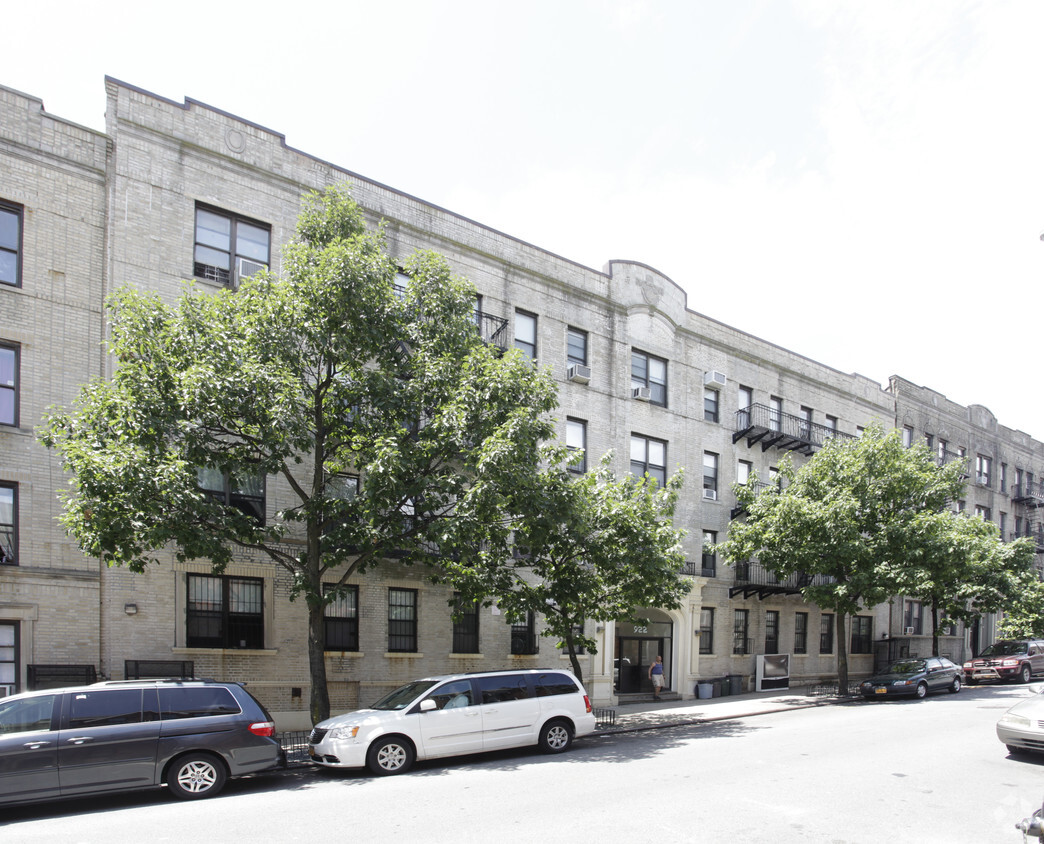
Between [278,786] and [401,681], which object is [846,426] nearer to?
[401,681]

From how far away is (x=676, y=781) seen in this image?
11.4 m

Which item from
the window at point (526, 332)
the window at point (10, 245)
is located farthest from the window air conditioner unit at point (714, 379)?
the window at point (10, 245)

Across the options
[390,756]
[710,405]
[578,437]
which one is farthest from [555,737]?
[710,405]

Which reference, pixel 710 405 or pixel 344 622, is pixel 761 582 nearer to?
pixel 710 405

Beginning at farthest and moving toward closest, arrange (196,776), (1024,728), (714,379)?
(714,379) < (1024,728) < (196,776)

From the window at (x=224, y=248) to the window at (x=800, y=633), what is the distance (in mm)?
22989

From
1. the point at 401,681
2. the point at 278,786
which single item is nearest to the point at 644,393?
the point at 401,681

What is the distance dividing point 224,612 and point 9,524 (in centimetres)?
448

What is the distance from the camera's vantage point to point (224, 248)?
59.6 ft

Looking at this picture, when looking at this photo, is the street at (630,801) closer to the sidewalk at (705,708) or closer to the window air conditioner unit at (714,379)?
the sidewalk at (705,708)

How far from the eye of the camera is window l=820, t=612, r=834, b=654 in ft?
102

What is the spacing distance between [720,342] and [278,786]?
21.8 metres

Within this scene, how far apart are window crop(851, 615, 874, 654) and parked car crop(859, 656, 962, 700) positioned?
21.5 feet

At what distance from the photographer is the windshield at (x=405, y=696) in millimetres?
13211
